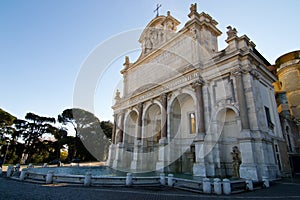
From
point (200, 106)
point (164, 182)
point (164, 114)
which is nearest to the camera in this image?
point (164, 182)

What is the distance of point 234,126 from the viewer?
559 inches

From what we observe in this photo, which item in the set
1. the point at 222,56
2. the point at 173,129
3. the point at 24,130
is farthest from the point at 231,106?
the point at 24,130

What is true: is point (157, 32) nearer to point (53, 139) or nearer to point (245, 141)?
point (245, 141)

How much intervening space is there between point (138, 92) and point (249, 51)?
13.6 meters

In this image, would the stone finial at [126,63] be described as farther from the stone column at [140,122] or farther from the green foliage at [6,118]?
the green foliage at [6,118]

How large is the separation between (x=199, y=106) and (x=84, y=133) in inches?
1252

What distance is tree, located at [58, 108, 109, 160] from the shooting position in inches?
1522

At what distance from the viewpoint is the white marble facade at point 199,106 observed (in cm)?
1257

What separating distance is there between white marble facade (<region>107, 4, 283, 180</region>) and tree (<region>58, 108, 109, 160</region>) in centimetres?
1658

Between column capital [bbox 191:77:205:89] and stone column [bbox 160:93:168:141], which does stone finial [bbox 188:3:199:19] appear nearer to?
column capital [bbox 191:77:205:89]

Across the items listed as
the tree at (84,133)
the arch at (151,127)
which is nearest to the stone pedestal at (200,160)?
the arch at (151,127)

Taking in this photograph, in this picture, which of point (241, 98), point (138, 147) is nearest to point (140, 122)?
point (138, 147)

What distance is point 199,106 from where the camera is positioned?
49.8 feet

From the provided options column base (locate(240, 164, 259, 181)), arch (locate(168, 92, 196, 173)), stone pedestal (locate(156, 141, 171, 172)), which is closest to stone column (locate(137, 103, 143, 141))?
stone pedestal (locate(156, 141, 171, 172))
